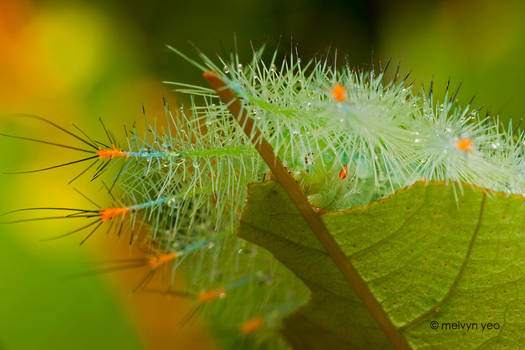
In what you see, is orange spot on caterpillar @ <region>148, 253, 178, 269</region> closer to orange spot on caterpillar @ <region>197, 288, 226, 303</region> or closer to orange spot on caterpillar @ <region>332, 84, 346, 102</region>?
orange spot on caterpillar @ <region>197, 288, 226, 303</region>

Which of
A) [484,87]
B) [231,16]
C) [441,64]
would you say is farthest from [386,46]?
[231,16]

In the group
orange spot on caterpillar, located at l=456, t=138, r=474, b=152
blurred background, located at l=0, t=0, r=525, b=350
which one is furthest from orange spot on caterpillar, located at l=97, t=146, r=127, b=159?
blurred background, located at l=0, t=0, r=525, b=350

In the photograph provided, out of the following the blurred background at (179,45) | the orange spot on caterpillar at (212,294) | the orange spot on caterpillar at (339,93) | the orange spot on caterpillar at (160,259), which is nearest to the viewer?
the orange spot on caterpillar at (339,93)

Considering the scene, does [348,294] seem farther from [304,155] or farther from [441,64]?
[441,64]

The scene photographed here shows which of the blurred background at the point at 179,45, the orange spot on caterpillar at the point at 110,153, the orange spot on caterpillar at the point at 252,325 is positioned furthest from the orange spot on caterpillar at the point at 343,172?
the blurred background at the point at 179,45

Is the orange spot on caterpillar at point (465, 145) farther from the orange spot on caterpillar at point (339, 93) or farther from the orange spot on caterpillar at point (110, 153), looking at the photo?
the orange spot on caterpillar at point (110, 153)

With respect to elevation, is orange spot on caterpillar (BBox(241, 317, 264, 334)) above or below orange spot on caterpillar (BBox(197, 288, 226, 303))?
below
